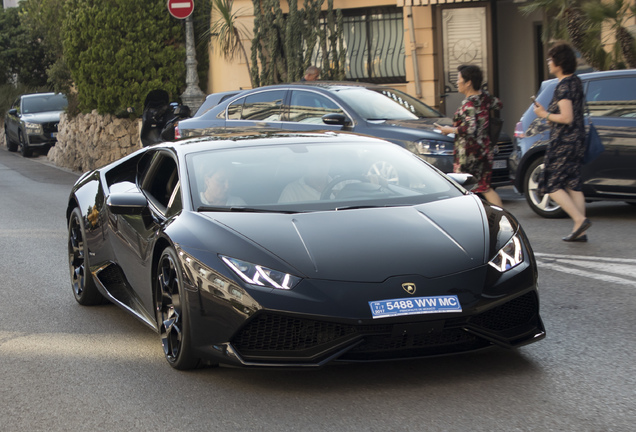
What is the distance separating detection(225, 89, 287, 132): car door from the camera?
1341cm

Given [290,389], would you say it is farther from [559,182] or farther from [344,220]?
[559,182]

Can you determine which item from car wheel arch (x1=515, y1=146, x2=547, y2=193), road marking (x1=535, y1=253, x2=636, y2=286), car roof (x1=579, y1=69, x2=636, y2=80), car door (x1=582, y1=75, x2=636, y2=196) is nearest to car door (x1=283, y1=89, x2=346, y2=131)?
car wheel arch (x1=515, y1=146, x2=547, y2=193)

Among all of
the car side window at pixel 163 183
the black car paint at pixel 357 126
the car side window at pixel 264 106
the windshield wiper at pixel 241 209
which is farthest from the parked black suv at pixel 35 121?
the windshield wiper at pixel 241 209

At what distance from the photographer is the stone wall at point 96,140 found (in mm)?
21844

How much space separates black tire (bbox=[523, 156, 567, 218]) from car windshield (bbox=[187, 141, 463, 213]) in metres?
5.11

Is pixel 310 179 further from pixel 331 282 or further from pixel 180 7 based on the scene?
pixel 180 7

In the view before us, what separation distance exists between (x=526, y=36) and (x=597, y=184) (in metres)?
9.66

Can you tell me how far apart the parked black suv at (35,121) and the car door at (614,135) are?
65.5 ft

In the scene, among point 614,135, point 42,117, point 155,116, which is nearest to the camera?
point 614,135

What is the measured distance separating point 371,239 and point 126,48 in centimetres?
1707

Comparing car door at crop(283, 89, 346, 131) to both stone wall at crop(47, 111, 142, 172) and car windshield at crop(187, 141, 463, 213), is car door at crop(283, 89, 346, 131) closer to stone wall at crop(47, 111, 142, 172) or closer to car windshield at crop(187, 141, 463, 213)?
car windshield at crop(187, 141, 463, 213)

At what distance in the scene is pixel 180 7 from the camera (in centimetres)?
1862

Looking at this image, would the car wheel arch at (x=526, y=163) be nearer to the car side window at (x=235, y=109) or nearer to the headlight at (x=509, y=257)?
the car side window at (x=235, y=109)

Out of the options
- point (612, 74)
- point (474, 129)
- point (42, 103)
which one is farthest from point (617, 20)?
point (42, 103)
